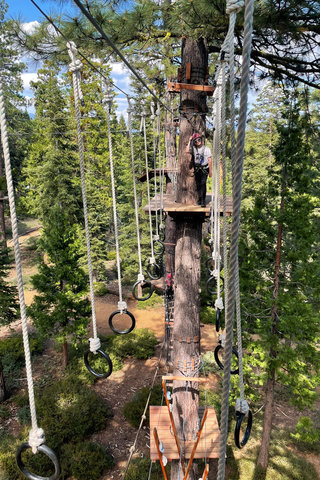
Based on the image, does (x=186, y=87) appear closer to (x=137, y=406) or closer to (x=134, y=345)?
(x=137, y=406)

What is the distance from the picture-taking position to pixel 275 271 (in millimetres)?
6609

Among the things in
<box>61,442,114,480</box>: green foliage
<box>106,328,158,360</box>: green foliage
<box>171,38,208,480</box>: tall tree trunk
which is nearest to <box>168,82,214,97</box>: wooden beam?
<box>171,38,208,480</box>: tall tree trunk

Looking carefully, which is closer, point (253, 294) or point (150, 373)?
point (253, 294)

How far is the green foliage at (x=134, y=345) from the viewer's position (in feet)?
36.6

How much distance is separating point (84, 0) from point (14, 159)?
75.2ft

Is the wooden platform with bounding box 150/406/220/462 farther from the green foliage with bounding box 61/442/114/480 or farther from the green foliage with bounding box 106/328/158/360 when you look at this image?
the green foliage with bounding box 106/328/158/360

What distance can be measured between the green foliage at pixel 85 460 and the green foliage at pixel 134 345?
401cm

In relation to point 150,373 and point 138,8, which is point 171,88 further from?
point 150,373

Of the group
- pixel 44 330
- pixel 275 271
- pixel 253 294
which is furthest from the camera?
pixel 44 330

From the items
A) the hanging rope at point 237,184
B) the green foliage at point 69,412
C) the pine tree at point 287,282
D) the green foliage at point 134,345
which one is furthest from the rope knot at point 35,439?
the green foliage at point 134,345

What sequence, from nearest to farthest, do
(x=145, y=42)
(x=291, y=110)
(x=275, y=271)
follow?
(x=145, y=42) < (x=291, y=110) < (x=275, y=271)

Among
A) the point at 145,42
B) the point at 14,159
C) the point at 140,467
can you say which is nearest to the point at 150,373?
the point at 140,467

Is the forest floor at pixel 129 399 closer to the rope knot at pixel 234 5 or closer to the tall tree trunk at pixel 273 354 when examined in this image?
the tall tree trunk at pixel 273 354

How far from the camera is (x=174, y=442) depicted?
4.24 metres
